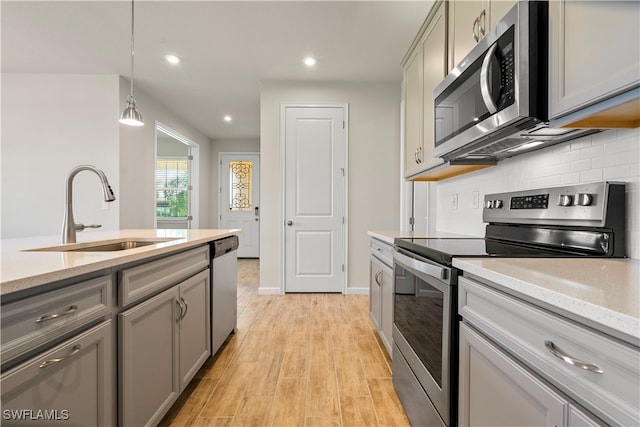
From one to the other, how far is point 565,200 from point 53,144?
499 cm

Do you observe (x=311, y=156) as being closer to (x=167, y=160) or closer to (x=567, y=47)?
(x=567, y=47)

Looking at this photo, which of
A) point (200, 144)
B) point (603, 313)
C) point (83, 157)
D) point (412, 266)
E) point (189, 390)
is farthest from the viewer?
point (200, 144)

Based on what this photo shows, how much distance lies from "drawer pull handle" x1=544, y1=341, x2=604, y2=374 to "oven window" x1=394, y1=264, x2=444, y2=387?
0.48 metres

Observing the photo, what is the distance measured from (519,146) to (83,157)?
450cm

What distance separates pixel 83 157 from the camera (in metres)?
3.79

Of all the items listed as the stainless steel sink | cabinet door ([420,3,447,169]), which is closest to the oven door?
cabinet door ([420,3,447,169])

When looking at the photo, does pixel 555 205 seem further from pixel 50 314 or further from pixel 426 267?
pixel 50 314

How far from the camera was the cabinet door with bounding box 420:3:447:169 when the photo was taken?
6.18 ft

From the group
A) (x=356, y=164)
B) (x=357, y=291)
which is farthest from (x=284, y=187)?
(x=357, y=291)

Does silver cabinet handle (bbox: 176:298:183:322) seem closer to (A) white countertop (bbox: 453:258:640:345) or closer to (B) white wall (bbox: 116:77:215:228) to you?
(A) white countertop (bbox: 453:258:640:345)

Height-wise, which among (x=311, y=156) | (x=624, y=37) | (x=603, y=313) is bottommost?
(x=603, y=313)

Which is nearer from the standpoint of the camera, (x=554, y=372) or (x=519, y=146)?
(x=554, y=372)

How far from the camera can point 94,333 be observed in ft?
3.20

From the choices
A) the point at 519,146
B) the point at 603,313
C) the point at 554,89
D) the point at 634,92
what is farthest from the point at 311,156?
the point at 603,313
